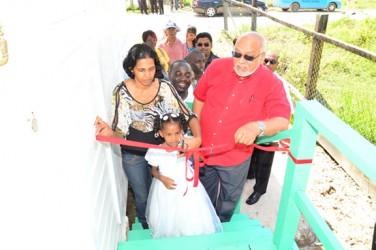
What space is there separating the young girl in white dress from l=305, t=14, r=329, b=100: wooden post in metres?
3.35

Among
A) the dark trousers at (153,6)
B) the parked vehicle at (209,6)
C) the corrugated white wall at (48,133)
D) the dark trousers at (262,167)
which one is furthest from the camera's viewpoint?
the dark trousers at (153,6)

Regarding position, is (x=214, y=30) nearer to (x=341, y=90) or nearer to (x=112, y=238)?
(x=341, y=90)

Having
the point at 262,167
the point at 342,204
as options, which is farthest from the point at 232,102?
the point at 342,204

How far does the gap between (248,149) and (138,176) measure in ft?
3.27

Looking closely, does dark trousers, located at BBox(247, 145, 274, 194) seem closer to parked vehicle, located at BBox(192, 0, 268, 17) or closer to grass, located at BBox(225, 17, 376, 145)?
grass, located at BBox(225, 17, 376, 145)

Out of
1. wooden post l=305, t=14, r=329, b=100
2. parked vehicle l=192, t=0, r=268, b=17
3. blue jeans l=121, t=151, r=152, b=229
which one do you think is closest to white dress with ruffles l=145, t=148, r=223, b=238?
blue jeans l=121, t=151, r=152, b=229

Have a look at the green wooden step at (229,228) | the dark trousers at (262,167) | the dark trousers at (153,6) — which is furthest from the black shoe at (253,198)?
the dark trousers at (153,6)

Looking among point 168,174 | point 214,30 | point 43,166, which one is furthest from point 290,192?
point 214,30

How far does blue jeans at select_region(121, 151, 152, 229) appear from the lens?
105 inches

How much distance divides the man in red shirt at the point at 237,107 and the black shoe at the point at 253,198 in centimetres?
91

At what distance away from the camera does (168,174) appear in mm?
2520

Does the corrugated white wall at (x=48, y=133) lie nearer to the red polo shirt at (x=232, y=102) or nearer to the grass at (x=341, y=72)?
the red polo shirt at (x=232, y=102)

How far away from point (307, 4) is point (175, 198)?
21.3 metres

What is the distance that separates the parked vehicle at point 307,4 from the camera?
2031 centimetres
